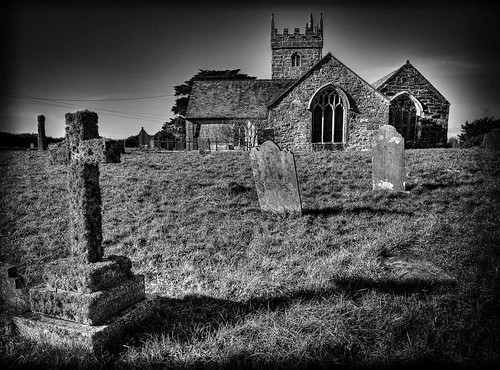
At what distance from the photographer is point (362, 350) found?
2.24m

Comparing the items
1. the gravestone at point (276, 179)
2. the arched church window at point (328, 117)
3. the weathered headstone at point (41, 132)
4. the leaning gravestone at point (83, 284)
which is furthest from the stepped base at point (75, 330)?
the arched church window at point (328, 117)

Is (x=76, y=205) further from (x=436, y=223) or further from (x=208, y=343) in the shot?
(x=436, y=223)

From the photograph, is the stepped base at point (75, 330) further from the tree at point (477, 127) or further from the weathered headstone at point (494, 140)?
the tree at point (477, 127)

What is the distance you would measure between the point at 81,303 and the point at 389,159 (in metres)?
6.75

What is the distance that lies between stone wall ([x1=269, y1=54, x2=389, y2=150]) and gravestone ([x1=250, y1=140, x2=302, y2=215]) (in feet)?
47.1

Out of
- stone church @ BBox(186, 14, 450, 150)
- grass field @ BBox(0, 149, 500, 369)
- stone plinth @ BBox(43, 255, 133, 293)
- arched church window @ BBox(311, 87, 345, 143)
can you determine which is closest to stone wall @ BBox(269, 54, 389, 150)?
stone church @ BBox(186, 14, 450, 150)

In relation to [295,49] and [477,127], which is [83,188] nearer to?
[477,127]

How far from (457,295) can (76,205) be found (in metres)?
3.33

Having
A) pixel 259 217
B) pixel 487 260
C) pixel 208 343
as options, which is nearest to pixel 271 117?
pixel 259 217

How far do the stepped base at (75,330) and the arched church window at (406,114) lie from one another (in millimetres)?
21443

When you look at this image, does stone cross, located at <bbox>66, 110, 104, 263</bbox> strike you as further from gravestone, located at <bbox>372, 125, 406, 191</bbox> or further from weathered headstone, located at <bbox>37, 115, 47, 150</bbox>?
weathered headstone, located at <bbox>37, 115, 47, 150</bbox>

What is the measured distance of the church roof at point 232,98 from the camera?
2447 cm

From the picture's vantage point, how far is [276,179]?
238 inches

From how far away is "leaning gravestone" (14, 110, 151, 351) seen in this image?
7.64 ft
